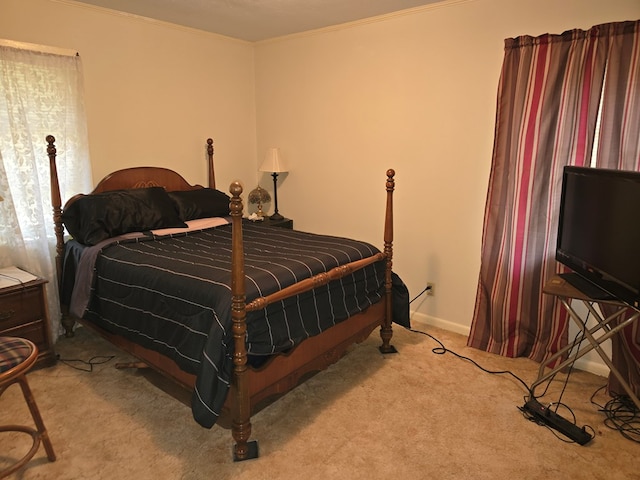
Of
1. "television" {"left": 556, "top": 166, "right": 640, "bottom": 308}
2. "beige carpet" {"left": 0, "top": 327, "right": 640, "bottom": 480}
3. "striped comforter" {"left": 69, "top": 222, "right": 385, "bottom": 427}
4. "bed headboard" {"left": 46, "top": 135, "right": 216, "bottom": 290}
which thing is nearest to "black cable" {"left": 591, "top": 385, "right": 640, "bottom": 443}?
"beige carpet" {"left": 0, "top": 327, "right": 640, "bottom": 480}

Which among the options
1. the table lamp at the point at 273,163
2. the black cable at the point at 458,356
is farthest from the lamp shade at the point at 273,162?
the black cable at the point at 458,356

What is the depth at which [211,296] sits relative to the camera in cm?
212

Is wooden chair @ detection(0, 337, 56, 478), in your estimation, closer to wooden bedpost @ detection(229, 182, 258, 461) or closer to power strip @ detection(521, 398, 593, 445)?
wooden bedpost @ detection(229, 182, 258, 461)

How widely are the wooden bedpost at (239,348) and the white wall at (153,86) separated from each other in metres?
2.20

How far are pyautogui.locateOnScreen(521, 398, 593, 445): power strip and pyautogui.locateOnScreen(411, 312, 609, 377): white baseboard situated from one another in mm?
661

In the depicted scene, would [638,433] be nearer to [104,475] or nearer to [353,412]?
[353,412]

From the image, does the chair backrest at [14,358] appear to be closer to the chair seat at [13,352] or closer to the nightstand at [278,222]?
the chair seat at [13,352]

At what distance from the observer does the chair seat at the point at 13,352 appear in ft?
5.94

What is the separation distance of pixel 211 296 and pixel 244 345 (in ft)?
0.98

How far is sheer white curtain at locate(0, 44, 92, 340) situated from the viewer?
9.55 feet

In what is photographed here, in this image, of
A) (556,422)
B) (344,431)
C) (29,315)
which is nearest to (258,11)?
(29,315)

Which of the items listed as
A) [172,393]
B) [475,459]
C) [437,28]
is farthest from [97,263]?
[437,28]

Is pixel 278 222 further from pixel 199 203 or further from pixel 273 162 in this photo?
pixel 199 203

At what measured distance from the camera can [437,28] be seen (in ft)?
10.7
